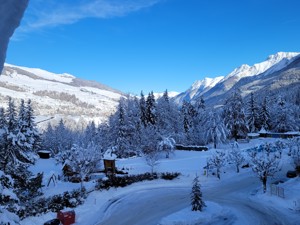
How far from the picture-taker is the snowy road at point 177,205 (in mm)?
23891

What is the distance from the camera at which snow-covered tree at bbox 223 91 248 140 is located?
64.3 metres

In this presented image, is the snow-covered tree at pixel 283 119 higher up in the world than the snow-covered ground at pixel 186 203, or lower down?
higher up

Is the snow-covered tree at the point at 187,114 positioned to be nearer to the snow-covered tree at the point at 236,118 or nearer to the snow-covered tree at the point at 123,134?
the snow-covered tree at the point at 236,118

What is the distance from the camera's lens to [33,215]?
80.2 feet

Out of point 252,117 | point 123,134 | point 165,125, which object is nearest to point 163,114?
point 165,125

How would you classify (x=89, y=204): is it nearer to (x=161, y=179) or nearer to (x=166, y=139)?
(x=161, y=179)

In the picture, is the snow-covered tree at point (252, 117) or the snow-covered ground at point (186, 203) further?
the snow-covered tree at point (252, 117)

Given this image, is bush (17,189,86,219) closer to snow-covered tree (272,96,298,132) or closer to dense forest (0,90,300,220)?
dense forest (0,90,300,220)

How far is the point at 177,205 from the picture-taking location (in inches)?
1102

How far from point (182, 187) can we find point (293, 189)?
1222 centimetres

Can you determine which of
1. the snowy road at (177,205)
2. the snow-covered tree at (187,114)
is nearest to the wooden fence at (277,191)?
the snowy road at (177,205)

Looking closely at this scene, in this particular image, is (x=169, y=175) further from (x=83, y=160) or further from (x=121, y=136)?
(x=121, y=136)

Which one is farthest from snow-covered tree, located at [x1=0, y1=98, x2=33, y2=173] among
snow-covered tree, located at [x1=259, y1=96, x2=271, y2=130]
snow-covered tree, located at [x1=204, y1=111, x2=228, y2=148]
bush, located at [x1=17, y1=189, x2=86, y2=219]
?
snow-covered tree, located at [x1=259, y1=96, x2=271, y2=130]

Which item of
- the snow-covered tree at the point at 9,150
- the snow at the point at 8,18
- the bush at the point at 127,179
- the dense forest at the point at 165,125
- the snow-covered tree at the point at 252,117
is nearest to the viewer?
the snow at the point at 8,18
